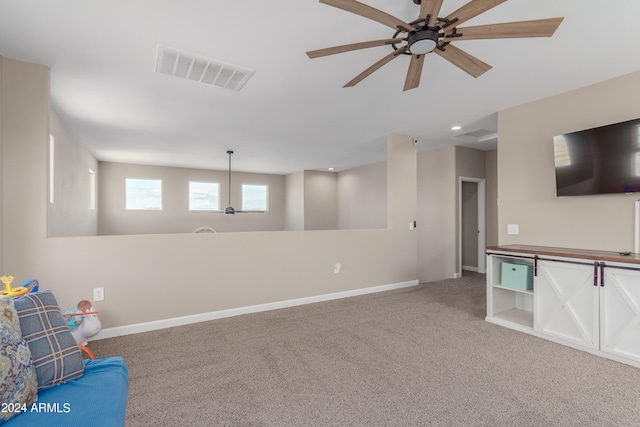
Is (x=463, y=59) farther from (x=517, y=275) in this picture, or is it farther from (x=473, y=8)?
(x=517, y=275)

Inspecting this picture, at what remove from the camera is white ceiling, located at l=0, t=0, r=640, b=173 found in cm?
200

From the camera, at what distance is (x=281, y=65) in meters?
2.70

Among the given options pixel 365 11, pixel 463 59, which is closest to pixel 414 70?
pixel 463 59

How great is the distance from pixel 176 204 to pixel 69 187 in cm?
340

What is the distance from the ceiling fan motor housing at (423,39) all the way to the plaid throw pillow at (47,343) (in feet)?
7.86

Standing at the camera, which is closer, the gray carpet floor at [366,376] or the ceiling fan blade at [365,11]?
the ceiling fan blade at [365,11]

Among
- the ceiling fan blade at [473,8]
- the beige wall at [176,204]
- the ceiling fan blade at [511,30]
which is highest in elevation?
the ceiling fan blade at [473,8]

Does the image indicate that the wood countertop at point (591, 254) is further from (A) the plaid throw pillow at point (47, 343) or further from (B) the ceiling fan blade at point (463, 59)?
(A) the plaid throw pillow at point (47, 343)

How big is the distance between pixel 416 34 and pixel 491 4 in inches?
14.6

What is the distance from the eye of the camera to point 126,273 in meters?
3.21

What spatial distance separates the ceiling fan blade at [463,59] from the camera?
1934mm

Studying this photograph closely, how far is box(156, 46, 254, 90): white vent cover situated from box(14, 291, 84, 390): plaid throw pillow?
197 centimetres

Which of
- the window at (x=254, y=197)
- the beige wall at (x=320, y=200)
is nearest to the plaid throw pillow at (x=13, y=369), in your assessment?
the beige wall at (x=320, y=200)

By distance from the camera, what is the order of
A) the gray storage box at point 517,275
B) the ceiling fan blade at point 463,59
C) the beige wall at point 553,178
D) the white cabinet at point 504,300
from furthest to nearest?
the white cabinet at point 504,300 < the gray storage box at point 517,275 < the beige wall at point 553,178 < the ceiling fan blade at point 463,59
